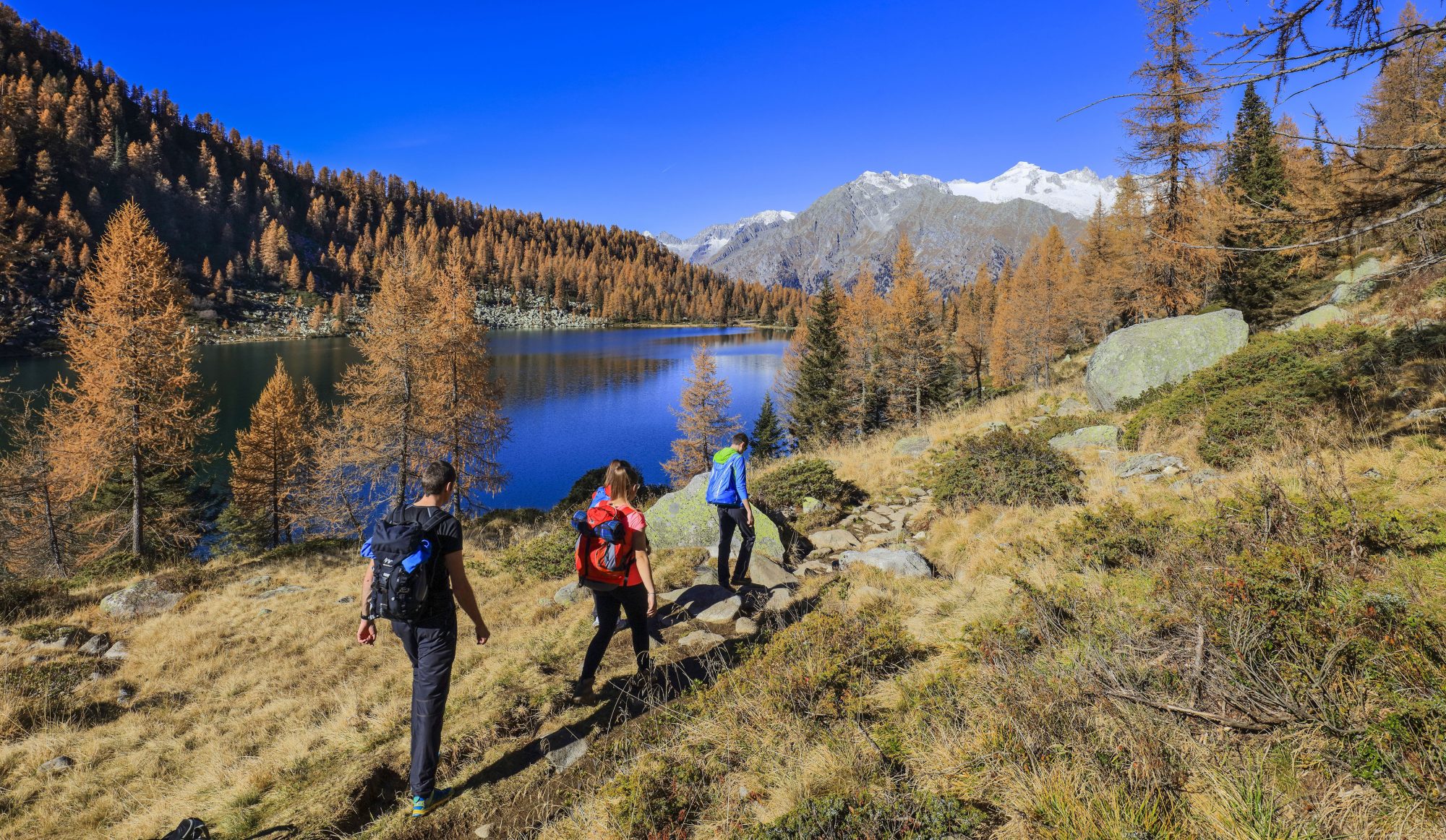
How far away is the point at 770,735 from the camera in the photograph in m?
3.70

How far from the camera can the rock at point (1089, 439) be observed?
37.8 feet

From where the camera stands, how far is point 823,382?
33562 millimetres

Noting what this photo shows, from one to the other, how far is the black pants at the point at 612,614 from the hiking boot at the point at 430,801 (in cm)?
140

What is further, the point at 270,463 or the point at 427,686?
the point at 270,463

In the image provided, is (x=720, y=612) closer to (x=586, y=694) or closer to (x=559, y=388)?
(x=586, y=694)

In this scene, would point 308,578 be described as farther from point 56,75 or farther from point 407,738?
point 56,75

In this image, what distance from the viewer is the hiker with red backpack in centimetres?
486

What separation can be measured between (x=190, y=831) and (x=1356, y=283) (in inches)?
1240

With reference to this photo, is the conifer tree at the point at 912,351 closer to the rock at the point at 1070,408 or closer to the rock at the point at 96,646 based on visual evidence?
the rock at the point at 1070,408

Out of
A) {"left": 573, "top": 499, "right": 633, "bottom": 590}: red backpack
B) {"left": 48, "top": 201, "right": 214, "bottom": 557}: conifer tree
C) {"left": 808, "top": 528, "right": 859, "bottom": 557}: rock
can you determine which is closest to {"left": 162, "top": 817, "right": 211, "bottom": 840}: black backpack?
{"left": 573, "top": 499, "right": 633, "bottom": 590}: red backpack

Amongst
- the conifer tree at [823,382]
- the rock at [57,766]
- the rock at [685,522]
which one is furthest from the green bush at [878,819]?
the conifer tree at [823,382]

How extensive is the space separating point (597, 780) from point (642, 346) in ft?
318

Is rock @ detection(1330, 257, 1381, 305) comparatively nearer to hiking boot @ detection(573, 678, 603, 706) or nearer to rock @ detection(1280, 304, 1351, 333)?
rock @ detection(1280, 304, 1351, 333)

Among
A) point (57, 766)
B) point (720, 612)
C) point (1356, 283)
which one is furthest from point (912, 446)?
point (1356, 283)
